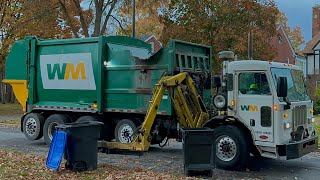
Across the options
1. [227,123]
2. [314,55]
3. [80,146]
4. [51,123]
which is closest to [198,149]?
[227,123]

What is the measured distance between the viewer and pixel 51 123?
46.3ft

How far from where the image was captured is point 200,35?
2864cm

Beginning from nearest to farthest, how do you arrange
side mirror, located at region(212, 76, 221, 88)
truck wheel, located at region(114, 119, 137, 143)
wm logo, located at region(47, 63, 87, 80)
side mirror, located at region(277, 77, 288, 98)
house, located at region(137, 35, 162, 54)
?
1. side mirror, located at region(277, 77, 288, 98)
2. side mirror, located at region(212, 76, 221, 88)
3. truck wheel, located at region(114, 119, 137, 143)
4. wm logo, located at region(47, 63, 87, 80)
5. house, located at region(137, 35, 162, 54)

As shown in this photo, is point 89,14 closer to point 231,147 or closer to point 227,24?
point 227,24

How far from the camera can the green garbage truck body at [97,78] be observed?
1215cm

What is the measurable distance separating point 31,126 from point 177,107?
19.0 ft

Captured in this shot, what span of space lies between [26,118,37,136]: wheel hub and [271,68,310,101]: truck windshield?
7947 mm

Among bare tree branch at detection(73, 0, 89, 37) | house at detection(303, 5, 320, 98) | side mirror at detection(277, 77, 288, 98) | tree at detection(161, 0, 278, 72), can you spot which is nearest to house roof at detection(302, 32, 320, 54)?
house at detection(303, 5, 320, 98)

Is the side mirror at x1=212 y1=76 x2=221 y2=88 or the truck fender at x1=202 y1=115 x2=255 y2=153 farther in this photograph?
the side mirror at x1=212 y1=76 x2=221 y2=88

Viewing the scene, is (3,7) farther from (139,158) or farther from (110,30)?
(139,158)

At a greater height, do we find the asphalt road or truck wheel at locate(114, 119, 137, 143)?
truck wheel at locate(114, 119, 137, 143)

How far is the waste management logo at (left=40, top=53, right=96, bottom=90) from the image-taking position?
13302 millimetres

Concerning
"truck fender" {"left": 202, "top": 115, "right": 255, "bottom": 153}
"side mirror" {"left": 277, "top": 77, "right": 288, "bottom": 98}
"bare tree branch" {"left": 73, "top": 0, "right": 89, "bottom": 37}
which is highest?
"bare tree branch" {"left": 73, "top": 0, "right": 89, "bottom": 37}

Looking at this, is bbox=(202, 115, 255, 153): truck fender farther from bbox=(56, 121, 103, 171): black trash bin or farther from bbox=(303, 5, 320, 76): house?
bbox=(303, 5, 320, 76): house
